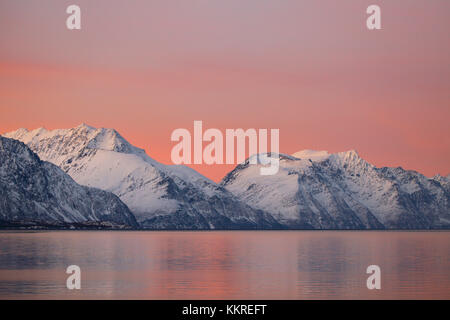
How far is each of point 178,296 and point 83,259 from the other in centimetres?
5815

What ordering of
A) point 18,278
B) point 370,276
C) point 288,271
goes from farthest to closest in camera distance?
1. point 288,271
2. point 370,276
3. point 18,278

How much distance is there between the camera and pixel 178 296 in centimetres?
7481

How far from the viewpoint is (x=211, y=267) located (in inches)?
4496

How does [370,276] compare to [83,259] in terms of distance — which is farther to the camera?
[83,259]
